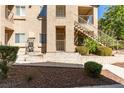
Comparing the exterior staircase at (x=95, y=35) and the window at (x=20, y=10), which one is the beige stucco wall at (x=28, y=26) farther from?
the exterior staircase at (x=95, y=35)

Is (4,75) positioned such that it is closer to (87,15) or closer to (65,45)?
(65,45)

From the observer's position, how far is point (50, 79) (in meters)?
14.6

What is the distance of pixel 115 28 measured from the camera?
42.8 m

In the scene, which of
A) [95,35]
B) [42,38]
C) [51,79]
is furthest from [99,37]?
[51,79]

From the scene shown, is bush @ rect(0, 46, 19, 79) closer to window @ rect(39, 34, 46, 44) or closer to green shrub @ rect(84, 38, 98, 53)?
green shrub @ rect(84, 38, 98, 53)

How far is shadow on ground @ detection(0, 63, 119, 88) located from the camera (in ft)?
44.9

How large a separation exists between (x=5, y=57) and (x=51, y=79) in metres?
2.38

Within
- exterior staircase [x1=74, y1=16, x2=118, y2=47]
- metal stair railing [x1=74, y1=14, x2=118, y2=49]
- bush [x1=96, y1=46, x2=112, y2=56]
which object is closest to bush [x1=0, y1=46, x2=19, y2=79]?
bush [x1=96, y1=46, x2=112, y2=56]

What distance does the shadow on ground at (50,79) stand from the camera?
44.9ft

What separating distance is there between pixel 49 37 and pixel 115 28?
1739 centimetres

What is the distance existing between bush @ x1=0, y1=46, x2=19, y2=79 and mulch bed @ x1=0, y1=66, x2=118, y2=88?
438 mm

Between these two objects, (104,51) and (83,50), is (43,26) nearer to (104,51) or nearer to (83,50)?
(83,50)

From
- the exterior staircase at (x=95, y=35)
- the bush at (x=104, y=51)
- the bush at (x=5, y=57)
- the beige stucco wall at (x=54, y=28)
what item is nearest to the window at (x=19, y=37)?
the beige stucco wall at (x=54, y=28)
